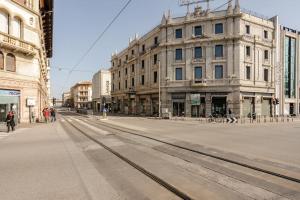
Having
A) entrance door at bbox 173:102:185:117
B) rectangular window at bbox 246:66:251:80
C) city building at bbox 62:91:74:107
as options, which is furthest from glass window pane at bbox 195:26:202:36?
city building at bbox 62:91:74:107

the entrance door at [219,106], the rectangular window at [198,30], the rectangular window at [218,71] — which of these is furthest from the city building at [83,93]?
the rectangular window at [218,71]

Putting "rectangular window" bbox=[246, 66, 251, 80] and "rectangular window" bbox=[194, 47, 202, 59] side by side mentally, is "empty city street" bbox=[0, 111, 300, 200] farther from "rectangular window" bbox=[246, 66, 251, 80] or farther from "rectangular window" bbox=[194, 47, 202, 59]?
"rectangular window" bbox=[194, 47, 202, 59]

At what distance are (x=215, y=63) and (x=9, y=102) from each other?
1066 inches

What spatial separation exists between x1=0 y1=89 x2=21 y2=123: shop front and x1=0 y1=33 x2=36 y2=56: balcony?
3.83m

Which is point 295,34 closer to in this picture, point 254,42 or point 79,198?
point 254,42

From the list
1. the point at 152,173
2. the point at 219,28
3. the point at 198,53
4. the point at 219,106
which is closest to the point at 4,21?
the point at 152,173

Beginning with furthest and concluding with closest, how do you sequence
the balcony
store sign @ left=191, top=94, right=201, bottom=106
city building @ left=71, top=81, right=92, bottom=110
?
1. city building @ left=71, top=81, right=92, bottom=110
2. store sign @ left=191, top=94, right=201, bottom=106
3. the balcony

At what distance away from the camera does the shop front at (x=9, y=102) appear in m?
21.7

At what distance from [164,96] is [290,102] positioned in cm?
2322

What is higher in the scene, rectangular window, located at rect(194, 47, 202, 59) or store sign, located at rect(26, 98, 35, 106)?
rectangular window, located at rect(194, 47, 202, 59)

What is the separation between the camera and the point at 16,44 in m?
22.3

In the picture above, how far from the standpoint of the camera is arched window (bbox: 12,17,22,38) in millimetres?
22750

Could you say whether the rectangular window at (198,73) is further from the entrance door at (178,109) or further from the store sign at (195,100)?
the entrance door at (178,109)

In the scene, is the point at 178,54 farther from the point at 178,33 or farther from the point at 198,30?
the point at 198,30
